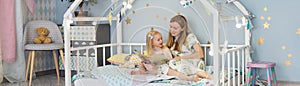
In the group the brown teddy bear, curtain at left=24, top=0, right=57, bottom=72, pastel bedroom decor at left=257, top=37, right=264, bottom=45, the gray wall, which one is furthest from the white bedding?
curtain at left=24, top=0, right=57, bottom=72

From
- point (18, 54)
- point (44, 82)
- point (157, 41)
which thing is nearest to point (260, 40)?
point (157, 41)

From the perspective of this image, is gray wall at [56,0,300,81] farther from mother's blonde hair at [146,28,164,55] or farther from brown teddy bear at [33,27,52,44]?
brown teddy bear at [33,27,52,44]

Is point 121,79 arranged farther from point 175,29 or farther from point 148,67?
point 175,29

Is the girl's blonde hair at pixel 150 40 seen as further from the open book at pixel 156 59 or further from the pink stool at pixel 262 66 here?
the pink stool at pixel 262 66

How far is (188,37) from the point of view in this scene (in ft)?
10.5

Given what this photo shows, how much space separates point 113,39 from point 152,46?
662mm

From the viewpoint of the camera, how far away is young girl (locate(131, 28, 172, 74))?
3133mm

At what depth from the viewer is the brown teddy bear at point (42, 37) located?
4.41m

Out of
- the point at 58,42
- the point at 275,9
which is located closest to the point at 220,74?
the point at 275,9

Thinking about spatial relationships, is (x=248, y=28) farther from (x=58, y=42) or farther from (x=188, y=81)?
(x=58, y=42)

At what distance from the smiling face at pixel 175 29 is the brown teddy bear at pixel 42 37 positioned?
171cm

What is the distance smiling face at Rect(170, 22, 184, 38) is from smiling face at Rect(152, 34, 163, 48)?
0.12 meters

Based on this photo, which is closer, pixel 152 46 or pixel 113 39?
pixel 152 46

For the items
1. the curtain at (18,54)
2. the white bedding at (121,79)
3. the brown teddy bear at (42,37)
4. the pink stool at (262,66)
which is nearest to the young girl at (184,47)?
the white bedding at (121,79)
